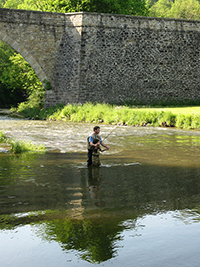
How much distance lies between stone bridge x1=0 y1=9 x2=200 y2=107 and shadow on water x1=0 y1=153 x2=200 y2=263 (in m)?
15.0

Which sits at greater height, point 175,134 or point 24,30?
point 24,30

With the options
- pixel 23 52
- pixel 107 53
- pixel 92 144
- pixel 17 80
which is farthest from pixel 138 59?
pixel 92 144

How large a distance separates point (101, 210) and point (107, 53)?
19.3m

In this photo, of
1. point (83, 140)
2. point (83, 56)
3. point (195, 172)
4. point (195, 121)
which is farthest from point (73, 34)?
point (195, 172)

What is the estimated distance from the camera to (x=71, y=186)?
739 cm

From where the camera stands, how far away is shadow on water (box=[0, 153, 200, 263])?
16.1ft

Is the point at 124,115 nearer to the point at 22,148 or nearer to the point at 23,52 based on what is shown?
the point at 23,52

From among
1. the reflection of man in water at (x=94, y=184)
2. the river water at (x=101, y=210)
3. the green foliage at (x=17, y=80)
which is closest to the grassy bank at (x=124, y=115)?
the green foliage at (x=17, y=80)

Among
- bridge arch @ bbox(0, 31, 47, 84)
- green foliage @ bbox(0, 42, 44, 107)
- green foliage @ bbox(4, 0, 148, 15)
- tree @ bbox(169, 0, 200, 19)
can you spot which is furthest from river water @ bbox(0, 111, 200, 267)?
tree @ bbox(169, 0, 200, 19)

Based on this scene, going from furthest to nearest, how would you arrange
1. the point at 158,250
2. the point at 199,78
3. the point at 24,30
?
the point at 199,78, the point at 24,30, the point at 158,250

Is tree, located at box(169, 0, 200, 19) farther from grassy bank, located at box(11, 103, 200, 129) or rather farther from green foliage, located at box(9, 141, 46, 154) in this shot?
green foliage, located at box(9, 141, 46, 154)

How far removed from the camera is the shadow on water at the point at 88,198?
4.91 metres

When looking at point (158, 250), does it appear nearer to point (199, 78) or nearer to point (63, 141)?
point (63, 141)

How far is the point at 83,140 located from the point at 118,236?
901cm
